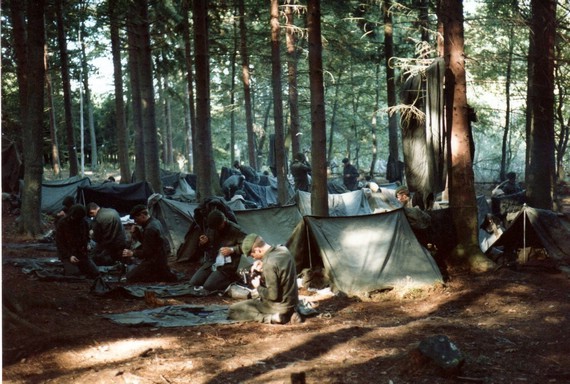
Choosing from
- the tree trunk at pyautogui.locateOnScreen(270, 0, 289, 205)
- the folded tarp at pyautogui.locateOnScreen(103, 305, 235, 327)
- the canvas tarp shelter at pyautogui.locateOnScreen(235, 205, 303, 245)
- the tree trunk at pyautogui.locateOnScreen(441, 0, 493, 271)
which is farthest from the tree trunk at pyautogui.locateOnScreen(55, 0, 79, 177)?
the folded tarp at pyautogui.locateOnScreen(103, 305, 235, 327)

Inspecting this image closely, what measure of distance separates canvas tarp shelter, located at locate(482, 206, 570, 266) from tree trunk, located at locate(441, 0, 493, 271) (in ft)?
2.22

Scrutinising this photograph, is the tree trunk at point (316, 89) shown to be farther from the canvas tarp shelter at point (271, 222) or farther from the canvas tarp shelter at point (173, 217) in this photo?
the canvas tarp shelter at point (173, 217)

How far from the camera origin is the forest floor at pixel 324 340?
520 centimetres

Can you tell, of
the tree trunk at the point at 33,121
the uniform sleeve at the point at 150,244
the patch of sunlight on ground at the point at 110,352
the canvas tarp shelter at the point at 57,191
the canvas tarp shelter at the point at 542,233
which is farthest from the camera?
the canvas tarp shelter at the point at 57,191

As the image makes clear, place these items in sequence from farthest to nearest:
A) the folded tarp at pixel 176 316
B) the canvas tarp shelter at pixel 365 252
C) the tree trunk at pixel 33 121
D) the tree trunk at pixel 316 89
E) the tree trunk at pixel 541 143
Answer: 1. the tree trunk at pixel 33 121
2. the tree trunk at pixel 541 143
3. the tree trunk at pixel 316 89
4. the canvas tarp shelter at pixel 365 252
5. the folded tarp at pixel 176 316

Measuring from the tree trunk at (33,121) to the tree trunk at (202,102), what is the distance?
10.7 feet

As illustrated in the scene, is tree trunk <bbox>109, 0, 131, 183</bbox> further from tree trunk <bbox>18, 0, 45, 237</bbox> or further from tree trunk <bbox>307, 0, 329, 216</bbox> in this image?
tree trunk <bbox>307, 0, 329, 216</bbox>

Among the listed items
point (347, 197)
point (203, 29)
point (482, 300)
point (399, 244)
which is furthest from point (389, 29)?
point (482, 300)

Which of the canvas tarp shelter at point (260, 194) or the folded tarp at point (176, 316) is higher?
the canvas tarp shelter at point (260, 194)

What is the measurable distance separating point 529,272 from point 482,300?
1479 mm

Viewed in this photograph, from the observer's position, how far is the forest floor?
5.20m

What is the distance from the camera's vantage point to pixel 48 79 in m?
26.2

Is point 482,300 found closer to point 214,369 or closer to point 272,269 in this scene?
point 272,269

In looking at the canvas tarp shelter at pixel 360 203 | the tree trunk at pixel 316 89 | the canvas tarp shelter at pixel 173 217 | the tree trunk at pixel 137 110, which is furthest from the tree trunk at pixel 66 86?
the tree trunk at pixel 316 89
